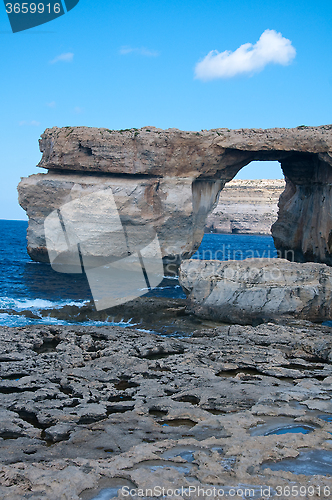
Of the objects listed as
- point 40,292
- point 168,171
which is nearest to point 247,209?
point 168,171

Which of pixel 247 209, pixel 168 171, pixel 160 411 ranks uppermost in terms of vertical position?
pixel 168 171

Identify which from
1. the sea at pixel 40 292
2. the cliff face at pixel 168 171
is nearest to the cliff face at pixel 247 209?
the cliff face at pixel 168 171

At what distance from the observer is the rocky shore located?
4.09 meters

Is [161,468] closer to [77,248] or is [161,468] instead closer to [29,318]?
[29,318]

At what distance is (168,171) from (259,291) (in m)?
10.9

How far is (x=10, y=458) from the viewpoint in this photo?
4543mm

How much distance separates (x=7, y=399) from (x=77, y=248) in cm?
1667

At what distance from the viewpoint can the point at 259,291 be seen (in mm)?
12086

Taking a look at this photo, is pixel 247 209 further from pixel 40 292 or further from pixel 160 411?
pixel 160 411

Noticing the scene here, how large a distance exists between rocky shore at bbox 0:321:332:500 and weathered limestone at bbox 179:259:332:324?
1687 mm

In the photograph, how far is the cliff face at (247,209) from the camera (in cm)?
6412

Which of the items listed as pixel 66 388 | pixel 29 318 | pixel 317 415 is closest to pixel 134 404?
pixel 66 388

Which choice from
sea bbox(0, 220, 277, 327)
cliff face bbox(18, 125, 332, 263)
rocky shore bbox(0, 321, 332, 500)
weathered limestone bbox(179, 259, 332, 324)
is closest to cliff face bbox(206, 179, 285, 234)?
cliff face bbox(18, 125, 332, 263)

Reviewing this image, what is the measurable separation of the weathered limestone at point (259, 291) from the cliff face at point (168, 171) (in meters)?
9.11
